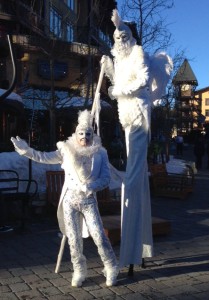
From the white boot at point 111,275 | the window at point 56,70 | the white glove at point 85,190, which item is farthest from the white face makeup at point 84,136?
the window at point 56,70

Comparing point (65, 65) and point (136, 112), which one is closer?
point (136, 112)

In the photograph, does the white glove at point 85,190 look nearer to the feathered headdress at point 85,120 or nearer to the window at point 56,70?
the feathered headdress at point 85,120

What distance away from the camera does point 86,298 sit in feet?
14.2

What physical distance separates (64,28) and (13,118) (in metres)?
7.47

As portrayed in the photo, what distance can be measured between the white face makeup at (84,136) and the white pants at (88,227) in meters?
0.57

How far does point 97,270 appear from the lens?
205 inches

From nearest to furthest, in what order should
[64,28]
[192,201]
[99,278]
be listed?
[99,278]
[192,201]
[64,28]

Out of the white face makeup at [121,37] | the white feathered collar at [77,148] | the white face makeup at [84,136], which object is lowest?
the white feathered collar at [77,148]

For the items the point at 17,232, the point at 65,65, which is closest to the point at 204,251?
the point at 17,232

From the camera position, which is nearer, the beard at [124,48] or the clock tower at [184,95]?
the beard at [124,48]

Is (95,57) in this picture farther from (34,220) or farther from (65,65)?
(65,65)

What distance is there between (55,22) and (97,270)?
1299cm

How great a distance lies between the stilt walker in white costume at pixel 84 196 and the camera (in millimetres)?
4605

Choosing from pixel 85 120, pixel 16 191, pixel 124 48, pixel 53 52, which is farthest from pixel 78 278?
pixel 53 52
